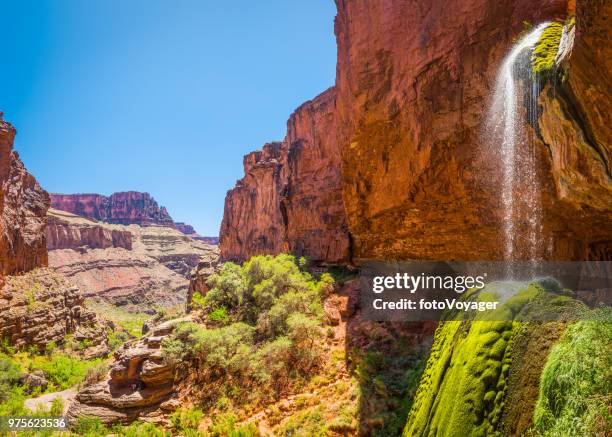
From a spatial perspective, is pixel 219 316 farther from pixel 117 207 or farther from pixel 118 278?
pixel 117 207

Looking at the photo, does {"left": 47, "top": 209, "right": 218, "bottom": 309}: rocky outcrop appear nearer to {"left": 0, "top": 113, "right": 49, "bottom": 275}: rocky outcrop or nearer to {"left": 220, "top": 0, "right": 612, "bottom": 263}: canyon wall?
{"left": 0, "top": 113, "right": 49, "bottom": 275}: rocky outcrop

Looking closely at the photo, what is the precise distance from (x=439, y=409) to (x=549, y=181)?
7.91 m

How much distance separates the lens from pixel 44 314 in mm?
31172

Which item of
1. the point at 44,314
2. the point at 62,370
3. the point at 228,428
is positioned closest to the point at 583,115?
the point at 228,428

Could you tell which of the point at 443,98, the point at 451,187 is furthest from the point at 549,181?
the point at 443,98

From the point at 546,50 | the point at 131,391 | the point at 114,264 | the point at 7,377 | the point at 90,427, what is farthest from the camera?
the point at 114,264

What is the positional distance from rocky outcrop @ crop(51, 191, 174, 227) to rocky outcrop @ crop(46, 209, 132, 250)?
36.1 metres

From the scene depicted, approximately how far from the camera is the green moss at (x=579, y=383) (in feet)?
7.46

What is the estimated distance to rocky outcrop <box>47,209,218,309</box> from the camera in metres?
84.6

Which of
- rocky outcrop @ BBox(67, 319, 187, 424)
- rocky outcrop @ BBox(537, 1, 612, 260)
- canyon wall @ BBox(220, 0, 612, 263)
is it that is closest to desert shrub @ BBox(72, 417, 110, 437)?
rocky outcrop @ BBox(67, 319, 187, 424)

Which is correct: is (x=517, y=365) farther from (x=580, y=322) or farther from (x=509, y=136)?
(x=509, y=136)

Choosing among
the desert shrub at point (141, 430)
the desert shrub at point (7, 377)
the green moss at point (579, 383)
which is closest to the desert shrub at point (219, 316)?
the desert shrub at point (141, 430)

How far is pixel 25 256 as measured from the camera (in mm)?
35188
